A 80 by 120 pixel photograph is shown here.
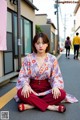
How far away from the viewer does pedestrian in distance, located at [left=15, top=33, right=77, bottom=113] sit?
4.52 metres

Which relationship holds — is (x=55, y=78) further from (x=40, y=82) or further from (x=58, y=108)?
(x=58, y=108)

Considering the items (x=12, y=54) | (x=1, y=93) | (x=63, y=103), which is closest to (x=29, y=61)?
(x=63, y=103)

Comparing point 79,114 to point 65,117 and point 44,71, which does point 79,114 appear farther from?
point 44,71

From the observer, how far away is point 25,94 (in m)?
4.48

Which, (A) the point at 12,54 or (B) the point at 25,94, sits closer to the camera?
(B) the point at 25,94

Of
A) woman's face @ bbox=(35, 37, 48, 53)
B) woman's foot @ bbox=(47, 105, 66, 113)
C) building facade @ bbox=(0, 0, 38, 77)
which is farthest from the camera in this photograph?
building facade @ bbox=(0, 0, 38, 77)

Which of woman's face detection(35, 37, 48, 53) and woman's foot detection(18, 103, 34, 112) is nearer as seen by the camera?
woman's foot detection(18, 103, 34, 112)

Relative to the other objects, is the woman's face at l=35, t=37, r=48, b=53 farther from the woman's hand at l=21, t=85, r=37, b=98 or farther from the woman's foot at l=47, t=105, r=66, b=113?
the woman's foot at l=47, t=105, r=66, b=113

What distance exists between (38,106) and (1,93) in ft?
5.22

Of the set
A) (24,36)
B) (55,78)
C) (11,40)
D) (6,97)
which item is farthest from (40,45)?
(24,36)

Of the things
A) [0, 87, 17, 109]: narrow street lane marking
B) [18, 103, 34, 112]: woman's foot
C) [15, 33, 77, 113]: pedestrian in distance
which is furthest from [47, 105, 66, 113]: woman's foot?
[0, 87, 17, 109]: narrow street lane marking

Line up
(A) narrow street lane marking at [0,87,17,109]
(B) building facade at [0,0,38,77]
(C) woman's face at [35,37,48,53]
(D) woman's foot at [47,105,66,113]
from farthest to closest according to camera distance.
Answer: (B) building facade at [0,0,38,77] < (A) narrow street lane marking at [0,87,17,109] < (C) woman's face at [35,37,48,53] < (D) woman's foot at [47,105,66,113]

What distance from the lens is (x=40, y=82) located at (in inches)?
192

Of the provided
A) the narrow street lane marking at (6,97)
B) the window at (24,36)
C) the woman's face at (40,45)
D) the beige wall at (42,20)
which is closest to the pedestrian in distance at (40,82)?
the woman's face at (40,45)
